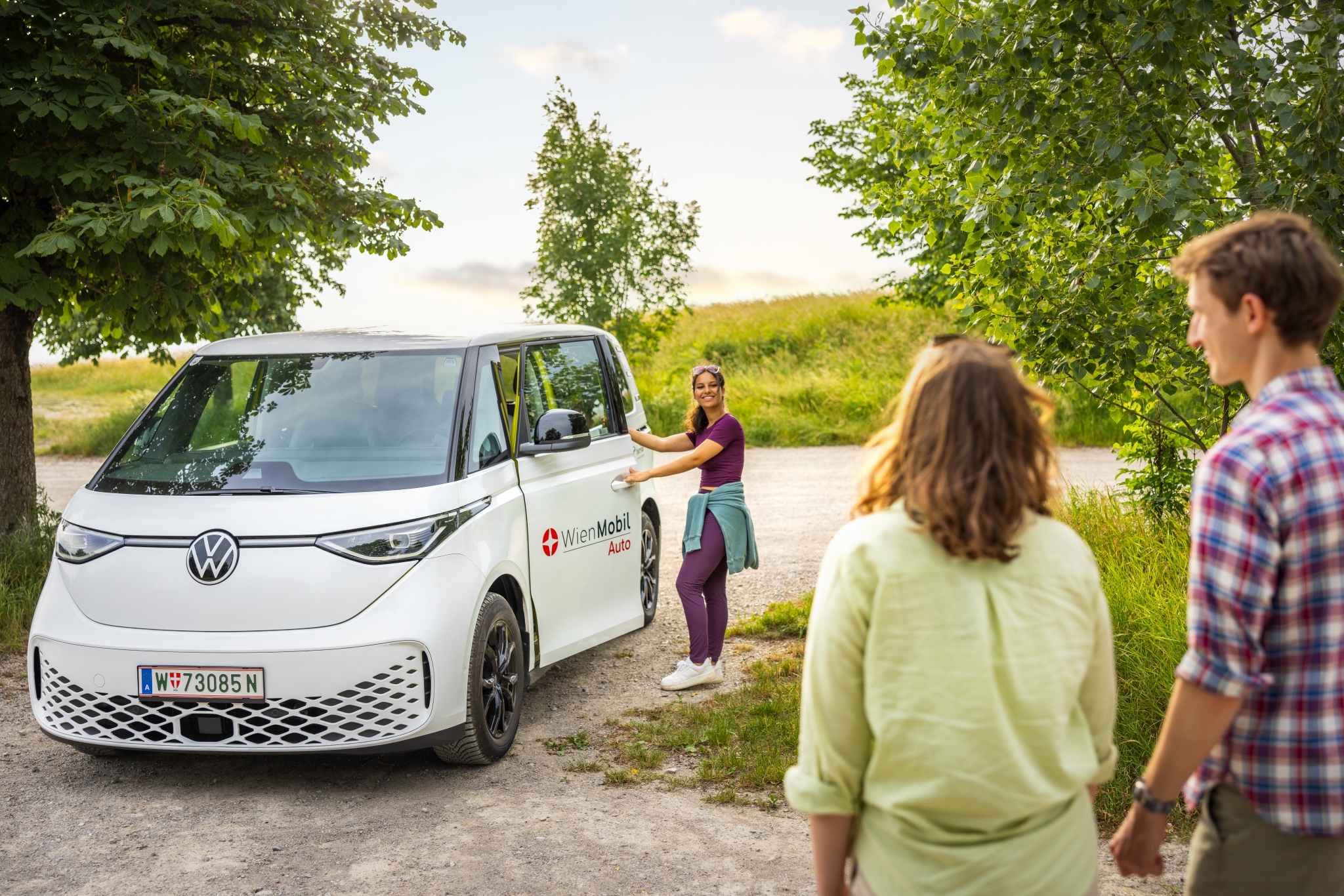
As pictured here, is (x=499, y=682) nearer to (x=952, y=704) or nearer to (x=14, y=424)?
(x=952, y=704)

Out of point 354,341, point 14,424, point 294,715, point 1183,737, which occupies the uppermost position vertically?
point 354,341

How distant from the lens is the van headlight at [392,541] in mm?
4695

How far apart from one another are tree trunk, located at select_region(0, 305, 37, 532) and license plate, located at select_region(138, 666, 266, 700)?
5.51 m

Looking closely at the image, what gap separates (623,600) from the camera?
6.75m

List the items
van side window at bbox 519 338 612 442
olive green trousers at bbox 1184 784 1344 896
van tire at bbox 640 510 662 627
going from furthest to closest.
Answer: van tire at bbox 640 510 662 627 → van side window at bbox 519 338 612 442 → olive green trousers at bbox 1184 784 1344 896

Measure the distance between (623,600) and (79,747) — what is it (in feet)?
9.83

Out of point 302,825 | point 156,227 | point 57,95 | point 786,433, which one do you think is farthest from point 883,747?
point 786,433

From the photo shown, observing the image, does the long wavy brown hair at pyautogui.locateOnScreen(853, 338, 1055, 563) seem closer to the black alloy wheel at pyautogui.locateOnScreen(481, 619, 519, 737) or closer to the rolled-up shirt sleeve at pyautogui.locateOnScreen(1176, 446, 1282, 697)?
the rolled-up shirt sleeve at pyautogui.locateOnScreen(1176, 446, 1282, 697)

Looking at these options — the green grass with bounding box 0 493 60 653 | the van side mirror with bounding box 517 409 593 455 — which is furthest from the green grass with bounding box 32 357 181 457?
the van side mirror with bounding box 517 409 593 455

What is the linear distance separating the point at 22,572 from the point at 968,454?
8746 mm

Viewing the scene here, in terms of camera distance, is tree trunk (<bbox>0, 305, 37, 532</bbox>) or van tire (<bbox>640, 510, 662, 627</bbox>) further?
tree trunk (<bbox>0, 305, 37, 532</bbox>)

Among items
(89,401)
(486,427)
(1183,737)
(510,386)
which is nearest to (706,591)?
(510,386)

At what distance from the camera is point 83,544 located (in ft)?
16.2

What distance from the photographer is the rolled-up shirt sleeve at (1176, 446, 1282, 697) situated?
1859mm
